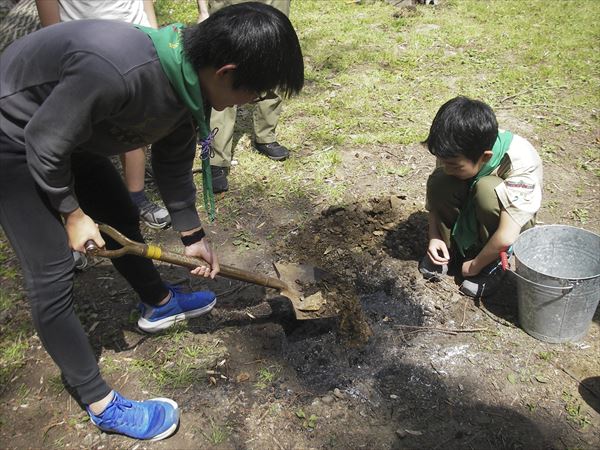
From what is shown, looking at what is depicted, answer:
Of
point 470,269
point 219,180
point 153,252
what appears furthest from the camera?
point 219,180

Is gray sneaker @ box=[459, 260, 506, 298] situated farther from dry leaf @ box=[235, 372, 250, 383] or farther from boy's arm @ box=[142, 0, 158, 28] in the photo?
boy's arm @ box=[142, 0, 158, 28]

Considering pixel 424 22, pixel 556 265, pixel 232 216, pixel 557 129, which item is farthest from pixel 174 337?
pixel 424 22

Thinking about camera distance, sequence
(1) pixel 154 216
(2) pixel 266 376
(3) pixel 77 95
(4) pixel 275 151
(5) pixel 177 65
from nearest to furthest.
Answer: (3) pixel 77 95 < (5) pixel 177 65 < (2) pixel 266 376 < (1) pixel 154 216 < (4) pixel 275 151

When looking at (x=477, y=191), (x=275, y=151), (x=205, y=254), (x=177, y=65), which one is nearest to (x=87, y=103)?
(x=177, y=65)

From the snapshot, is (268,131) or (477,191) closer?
(477,191)

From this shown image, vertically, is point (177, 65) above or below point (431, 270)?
above

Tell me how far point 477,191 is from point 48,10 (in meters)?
2.54

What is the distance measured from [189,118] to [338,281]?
51.4 inches

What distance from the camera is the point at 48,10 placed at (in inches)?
114

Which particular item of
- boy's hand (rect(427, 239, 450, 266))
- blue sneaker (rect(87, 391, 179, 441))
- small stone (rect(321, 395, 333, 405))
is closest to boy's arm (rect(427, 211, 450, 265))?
boy's hand (rect(427, 239, 450, 266))

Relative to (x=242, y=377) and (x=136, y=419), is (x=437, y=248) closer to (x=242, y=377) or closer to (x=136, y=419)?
(x=242, y=377)

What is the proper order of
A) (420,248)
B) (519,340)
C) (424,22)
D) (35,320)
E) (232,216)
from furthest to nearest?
(424,22)
(232,216)
(420,248)
(519,340)
(35,320)

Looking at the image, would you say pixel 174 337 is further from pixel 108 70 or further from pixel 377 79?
pixel 377 79

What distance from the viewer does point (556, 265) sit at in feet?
8.77
